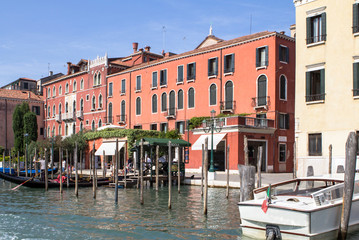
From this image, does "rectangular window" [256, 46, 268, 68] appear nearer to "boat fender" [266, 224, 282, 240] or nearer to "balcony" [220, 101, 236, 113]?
"balcony" [220, 101, 236, 113]

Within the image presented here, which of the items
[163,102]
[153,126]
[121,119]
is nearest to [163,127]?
[153,126]

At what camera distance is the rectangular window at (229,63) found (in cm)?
2970

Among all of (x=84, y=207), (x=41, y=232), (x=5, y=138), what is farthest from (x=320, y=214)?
(x=5, y=138)

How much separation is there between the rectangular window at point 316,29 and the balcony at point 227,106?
9.80 m

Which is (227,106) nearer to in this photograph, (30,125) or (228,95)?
(228,95)

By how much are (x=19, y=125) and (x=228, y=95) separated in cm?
2669

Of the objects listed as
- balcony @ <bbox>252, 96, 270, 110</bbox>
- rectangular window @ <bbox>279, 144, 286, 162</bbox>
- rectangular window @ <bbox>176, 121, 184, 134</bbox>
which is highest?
balcony @ <bbox>252, 96, 270, 110</bbox>

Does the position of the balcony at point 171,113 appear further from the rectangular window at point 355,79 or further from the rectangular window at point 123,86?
the rectangular window at point 355,79

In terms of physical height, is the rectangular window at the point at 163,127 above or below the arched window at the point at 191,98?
below

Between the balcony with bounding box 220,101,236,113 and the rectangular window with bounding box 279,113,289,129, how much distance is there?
10.2ft

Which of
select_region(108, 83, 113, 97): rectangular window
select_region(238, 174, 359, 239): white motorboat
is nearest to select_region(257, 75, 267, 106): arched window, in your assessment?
select_region(108, 83, 113, 97): rectangular window

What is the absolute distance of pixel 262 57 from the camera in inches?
1109

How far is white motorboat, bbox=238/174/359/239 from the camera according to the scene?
9.00 m

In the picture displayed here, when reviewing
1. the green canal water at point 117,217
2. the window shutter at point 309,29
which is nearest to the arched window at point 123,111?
the green canal water at point 117,217
